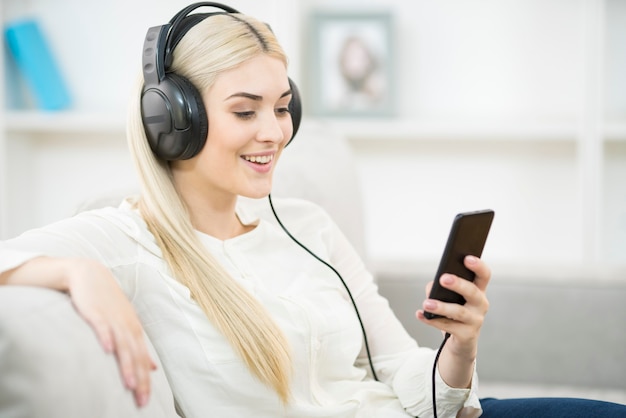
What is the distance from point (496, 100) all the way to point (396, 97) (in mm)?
336

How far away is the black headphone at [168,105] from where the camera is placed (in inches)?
40.8

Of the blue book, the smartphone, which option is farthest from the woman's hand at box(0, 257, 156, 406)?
the blue book

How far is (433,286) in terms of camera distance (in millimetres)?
974

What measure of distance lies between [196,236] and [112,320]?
33cm

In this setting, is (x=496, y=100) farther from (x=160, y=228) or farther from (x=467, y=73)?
(x=160, y=228)

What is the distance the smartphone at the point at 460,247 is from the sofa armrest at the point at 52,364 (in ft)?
1.27

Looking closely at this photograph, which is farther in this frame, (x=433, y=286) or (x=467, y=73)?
(x=467, y=73)

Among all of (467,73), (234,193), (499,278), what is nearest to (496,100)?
(467,73)

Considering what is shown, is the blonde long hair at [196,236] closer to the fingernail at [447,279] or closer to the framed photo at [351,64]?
the fingernail at [447,279]

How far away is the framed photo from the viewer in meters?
2.57

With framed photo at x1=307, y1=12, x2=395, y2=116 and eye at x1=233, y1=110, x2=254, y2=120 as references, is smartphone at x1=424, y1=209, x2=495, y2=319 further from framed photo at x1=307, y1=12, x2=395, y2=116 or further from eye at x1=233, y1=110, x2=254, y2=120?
framed photo at x1=307, y1=12, x2=395, y2=116

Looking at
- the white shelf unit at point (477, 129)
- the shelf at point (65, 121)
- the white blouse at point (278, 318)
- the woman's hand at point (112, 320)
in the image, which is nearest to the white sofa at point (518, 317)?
the white blouse at point (278, 318)

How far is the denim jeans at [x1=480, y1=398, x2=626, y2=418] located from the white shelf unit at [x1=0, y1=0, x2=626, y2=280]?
1.42m

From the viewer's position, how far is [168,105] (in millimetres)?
1032
